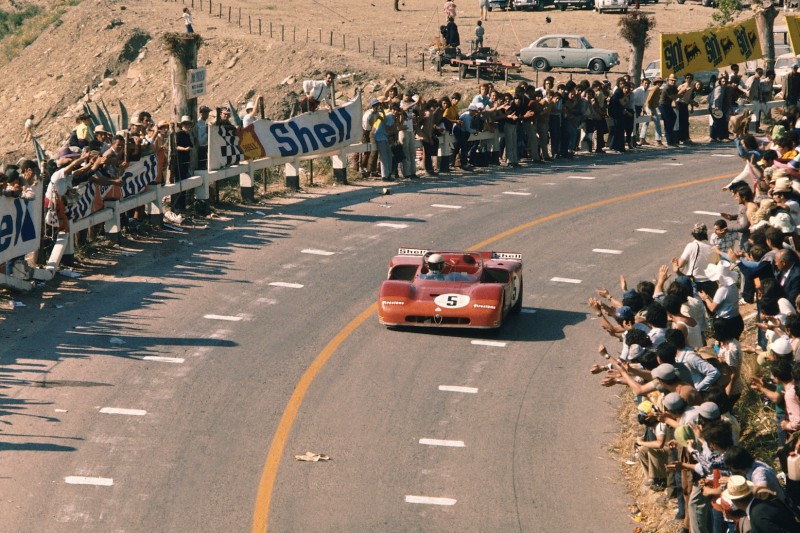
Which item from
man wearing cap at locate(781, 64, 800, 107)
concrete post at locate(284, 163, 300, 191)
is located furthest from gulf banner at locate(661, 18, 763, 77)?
concrete post at locate(284, 163, 300, 191)

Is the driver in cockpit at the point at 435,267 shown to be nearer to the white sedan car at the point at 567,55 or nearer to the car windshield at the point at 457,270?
the car windshield at the point at 457,270

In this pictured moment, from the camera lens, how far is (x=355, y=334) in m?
17.9

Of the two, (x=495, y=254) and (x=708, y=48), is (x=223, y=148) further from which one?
(x=708, y=48)

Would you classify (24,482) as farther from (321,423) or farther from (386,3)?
(386,3)

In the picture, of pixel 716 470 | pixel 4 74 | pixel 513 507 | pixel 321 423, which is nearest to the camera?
pixel 716 470

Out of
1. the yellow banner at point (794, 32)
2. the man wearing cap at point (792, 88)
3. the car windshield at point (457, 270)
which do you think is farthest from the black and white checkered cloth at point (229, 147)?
the yellow banner at point (794, 32)

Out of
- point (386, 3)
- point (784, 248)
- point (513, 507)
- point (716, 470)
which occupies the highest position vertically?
point (386, 3)

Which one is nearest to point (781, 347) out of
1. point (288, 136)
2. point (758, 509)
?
point (758, 509)

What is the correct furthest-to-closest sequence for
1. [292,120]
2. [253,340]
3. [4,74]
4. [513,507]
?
[4,74], [292,120], [253,340], [513,507]

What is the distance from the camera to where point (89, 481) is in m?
12.8

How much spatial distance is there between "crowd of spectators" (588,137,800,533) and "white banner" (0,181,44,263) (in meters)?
8.70

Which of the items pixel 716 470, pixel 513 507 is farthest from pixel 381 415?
pixel 716 470

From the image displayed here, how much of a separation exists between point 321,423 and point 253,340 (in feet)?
10.7

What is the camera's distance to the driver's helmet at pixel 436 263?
18375 mm
